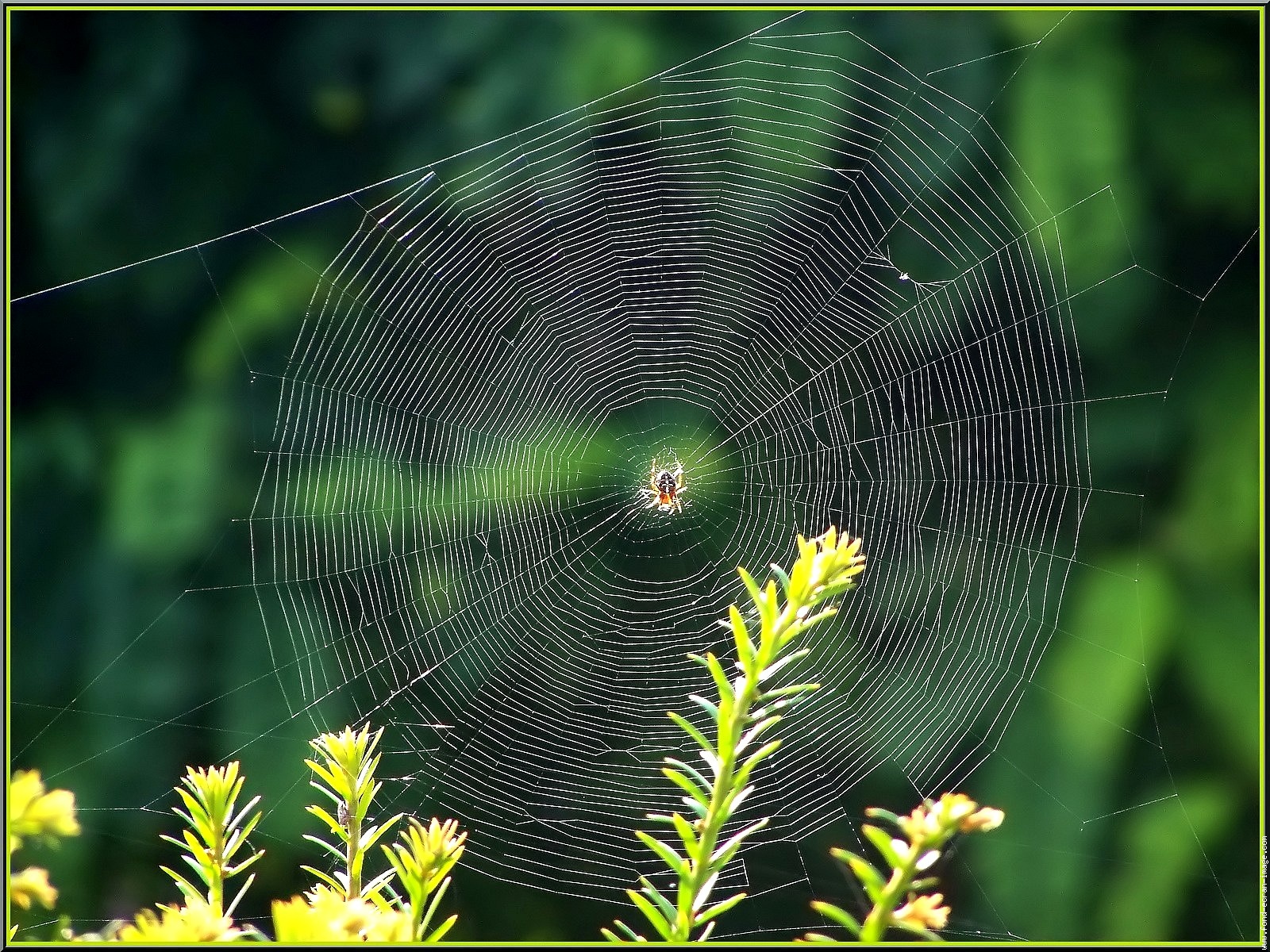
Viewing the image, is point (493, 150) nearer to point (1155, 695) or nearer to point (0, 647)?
point (0, 647)

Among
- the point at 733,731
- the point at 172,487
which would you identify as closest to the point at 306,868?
the point at 733,731

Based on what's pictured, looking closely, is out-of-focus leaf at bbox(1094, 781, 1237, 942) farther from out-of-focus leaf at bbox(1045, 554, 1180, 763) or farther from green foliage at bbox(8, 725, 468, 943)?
green foliage at bbox(8, 725, 468, 943)

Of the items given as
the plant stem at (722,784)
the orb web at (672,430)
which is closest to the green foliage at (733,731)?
the plant stem at (722,784)

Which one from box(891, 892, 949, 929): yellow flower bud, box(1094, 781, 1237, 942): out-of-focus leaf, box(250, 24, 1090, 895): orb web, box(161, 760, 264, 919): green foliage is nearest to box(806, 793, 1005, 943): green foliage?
box(891, 892, 949, 929): yellow flower bud

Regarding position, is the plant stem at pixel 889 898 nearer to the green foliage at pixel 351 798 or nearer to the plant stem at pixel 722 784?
the plant stem at pixel 722 784

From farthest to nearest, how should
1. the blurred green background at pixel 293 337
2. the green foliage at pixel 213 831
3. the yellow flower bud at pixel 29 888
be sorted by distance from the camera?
the blurred green background at pixel 293 337 → the green foliage at pixel 213 831 → the yellow flower bud at pixel 29 888

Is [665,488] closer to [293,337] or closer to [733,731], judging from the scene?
[293,337]

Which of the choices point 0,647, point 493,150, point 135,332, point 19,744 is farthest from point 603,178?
point 19,744
